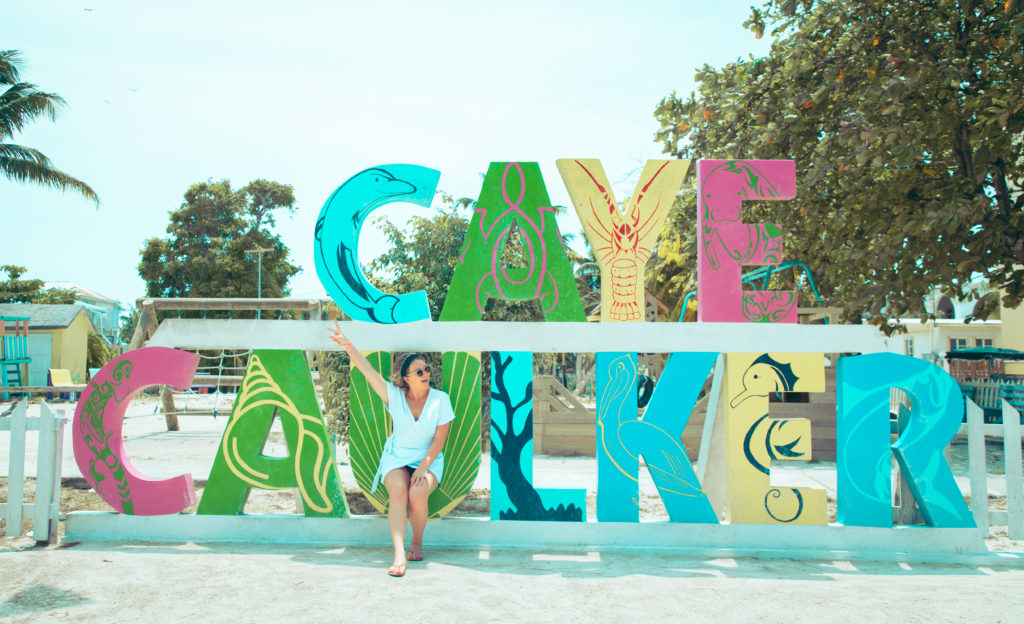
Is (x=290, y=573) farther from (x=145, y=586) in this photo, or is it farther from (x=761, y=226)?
(x=761, y=226)

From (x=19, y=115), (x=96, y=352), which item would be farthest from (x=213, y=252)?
(x=19, y=115)

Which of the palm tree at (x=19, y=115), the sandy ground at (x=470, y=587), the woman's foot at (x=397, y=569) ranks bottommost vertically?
the sandy ground at (x=470, y=587)

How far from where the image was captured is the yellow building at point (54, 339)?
29.0 meters

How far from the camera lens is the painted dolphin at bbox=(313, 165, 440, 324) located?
18.3 ft

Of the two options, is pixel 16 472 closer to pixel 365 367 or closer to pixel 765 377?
pixel 365 367

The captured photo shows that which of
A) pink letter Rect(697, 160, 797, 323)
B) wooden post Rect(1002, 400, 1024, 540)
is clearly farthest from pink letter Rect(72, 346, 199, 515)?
wooden post Rect(1002, 400, 1024, 540)

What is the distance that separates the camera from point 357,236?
569 centimetres

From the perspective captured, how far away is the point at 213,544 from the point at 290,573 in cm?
108

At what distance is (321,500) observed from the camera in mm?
5500

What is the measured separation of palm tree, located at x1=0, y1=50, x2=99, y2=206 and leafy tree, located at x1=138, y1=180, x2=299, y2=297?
33.6 ft

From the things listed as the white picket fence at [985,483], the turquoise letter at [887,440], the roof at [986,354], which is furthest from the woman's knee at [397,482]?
the roof at [986,354]

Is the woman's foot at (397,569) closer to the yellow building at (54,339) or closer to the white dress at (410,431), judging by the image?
the white dress at (410,431)

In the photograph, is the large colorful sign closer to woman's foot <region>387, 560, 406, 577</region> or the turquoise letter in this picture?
the turquoise letter

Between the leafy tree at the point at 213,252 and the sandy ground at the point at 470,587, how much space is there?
30.4 meters
